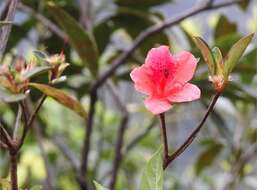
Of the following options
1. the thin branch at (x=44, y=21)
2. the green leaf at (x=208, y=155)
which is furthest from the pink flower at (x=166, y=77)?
the green leaf at (x=208, y=155)

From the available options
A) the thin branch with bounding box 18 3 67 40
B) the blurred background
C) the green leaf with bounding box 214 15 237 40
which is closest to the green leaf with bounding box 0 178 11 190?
the blurred background

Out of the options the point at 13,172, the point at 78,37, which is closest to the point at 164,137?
the point at 13,172

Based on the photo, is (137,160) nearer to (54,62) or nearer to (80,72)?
(80,72)

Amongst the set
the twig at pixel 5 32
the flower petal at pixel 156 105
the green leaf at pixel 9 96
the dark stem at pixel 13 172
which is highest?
the twig at pixel 5 32

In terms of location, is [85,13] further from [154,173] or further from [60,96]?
[154,173]

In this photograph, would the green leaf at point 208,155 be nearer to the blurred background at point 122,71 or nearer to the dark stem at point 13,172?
the blurred background at point 122,71

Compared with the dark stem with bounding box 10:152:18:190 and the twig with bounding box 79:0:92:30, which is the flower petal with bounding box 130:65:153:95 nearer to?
the dark stem with bounding box 10:152:18:190

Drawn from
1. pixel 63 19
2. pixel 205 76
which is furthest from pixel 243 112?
pixel 63 19
